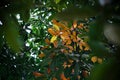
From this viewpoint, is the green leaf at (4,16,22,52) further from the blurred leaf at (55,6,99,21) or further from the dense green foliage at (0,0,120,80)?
the blurred leaf at (55,6,99,21)

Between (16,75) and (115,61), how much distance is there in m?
2.94

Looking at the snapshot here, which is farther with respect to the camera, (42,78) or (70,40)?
(42,78)

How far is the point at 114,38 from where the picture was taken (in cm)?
90

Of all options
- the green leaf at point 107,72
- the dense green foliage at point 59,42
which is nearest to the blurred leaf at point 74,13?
the dense green foliage at point 59,42

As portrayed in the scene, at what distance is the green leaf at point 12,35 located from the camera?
1.11m

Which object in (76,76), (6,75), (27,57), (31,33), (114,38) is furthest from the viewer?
(31,33)

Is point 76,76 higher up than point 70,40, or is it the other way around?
point 70,40

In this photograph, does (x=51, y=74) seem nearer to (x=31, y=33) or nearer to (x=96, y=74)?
(x=31, y=33)

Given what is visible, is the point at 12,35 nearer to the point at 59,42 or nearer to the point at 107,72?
the point at 107,72

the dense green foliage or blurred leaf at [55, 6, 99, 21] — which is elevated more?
blurred leaf at [55, 6, 99, 21]

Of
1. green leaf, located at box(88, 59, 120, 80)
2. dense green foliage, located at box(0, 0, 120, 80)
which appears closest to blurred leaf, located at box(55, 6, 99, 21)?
dense green foliage, located at box(0, 0, 120, 80)

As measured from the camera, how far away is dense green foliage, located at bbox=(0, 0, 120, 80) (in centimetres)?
97

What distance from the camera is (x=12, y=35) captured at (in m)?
1.15

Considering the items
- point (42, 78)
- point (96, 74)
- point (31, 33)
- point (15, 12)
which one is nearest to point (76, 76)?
point (42, 78)
